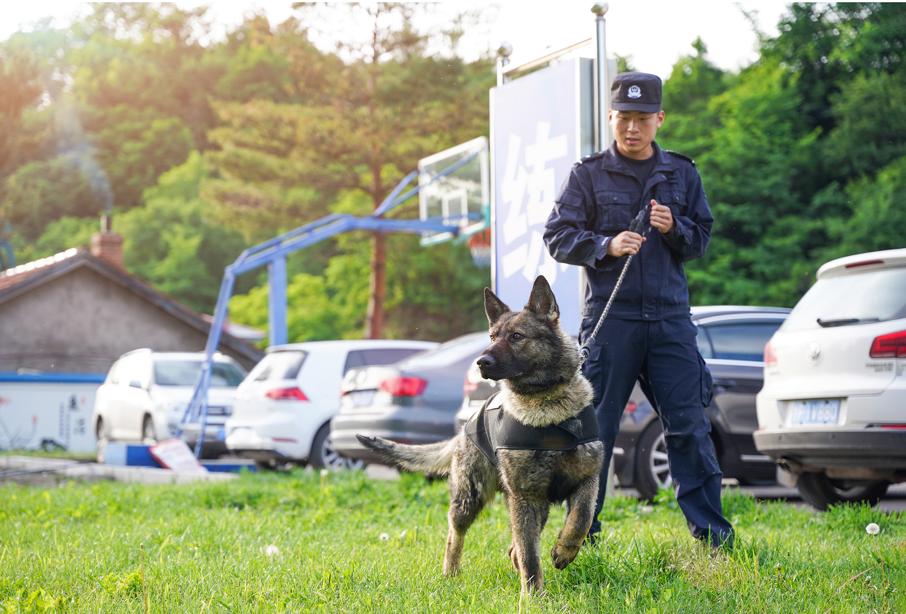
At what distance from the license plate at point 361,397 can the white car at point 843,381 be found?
5.03 metres

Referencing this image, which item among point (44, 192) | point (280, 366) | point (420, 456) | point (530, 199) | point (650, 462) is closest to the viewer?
point (420, 456)

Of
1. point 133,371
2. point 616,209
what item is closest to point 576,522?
point 616,209

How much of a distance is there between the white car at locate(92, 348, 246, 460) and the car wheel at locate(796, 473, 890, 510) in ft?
36.9

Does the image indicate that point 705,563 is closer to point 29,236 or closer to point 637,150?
point 637,150

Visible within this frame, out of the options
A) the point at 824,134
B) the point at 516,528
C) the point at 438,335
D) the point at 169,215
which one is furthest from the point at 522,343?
the point at 169,215

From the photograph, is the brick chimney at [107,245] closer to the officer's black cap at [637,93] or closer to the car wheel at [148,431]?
the car wheel at [148,431]

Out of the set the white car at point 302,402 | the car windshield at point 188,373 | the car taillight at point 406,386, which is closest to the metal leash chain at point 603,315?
the car taillight at point 406,386

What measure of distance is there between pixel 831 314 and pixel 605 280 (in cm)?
293

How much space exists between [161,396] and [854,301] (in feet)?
44.7

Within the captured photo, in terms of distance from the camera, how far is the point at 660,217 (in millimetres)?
5359

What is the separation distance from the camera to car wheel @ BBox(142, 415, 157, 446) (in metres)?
19.2

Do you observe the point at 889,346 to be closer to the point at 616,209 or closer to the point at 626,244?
the point at 616,209

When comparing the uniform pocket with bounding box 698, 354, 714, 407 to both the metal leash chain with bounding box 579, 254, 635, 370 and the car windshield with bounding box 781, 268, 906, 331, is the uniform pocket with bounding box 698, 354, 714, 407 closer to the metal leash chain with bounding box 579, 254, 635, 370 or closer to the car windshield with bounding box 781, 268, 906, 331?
Result: the metal leash chain with bounding box 579, 254, 635, 370

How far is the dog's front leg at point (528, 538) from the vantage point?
480cm
